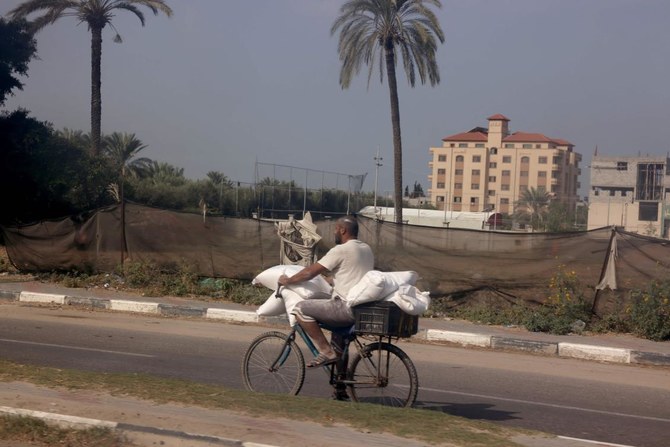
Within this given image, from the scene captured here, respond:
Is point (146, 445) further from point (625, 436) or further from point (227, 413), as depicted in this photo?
point (625, 436)

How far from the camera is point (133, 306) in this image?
50.2ft

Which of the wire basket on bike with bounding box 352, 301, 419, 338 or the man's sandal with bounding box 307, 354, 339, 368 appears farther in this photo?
the man's sandal with bounding box 307, 354, 339, 368

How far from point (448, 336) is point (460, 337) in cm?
20

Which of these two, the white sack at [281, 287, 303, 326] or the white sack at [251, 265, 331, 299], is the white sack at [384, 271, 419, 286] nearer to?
the white sack at [251, 265, 331, 299]

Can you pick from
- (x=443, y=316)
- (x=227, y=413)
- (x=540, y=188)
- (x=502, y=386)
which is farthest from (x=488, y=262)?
(x=540, y=188)

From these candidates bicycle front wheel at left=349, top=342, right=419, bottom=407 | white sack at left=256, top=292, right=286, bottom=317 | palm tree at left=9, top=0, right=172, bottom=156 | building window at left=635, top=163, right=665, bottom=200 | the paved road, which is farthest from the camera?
building window at left=635, top=163, right=665, bottom=200

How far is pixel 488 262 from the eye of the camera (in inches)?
578

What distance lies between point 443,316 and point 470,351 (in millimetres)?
2696

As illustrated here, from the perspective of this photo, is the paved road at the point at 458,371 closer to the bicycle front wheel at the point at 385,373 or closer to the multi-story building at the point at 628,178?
the bicycle front wheel at the point at 385,373

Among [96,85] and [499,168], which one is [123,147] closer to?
[96,85]

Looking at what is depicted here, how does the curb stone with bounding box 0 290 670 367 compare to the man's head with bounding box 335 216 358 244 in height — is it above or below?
below

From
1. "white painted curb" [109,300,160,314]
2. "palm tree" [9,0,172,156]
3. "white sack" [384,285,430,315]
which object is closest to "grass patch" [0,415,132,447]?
"white sack" [384,285,430,315]

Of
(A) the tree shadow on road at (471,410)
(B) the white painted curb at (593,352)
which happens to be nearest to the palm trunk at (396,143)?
(B) the white painted curb at (593,352)

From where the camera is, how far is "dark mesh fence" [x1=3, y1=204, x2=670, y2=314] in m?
13.9
